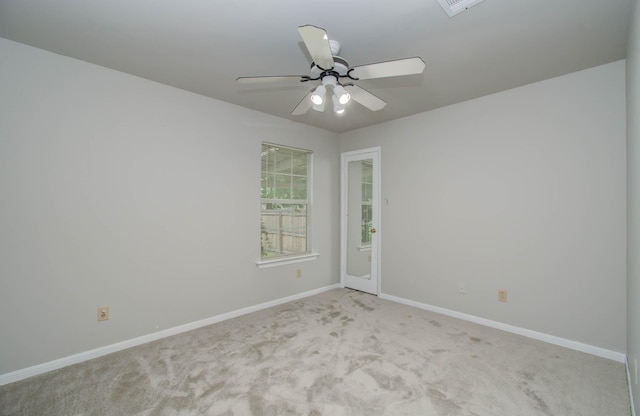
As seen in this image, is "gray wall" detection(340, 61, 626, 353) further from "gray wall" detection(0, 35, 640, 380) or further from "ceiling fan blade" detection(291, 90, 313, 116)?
"ceiling fan blade" detection(291, 90, 313, 116)

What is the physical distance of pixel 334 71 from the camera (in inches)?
77.9

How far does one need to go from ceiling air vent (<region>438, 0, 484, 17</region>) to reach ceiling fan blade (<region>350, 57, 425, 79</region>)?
0.42 meters

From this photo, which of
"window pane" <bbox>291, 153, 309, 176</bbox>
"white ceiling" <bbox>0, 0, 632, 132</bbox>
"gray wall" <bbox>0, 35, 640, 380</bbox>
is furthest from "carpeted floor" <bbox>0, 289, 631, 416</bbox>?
"white ceiling" <bbox>0, 0, 632, 132</bbox>

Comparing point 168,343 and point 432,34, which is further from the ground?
point 432,34

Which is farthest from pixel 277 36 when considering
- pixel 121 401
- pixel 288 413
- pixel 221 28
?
pixel 121 401

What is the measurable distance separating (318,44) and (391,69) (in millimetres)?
500

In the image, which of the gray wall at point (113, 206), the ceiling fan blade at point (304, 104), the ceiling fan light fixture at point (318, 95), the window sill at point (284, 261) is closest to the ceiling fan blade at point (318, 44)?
the ceiling fan light fixture at point (318, 95)

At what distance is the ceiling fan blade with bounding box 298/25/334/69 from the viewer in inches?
57.1

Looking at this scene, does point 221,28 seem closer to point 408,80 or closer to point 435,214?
point 408,80

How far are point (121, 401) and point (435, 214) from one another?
3497 mm

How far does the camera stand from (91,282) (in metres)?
2.54

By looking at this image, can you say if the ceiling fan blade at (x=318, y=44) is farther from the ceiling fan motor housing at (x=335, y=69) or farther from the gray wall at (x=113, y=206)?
the gray wall at (x=113, y=206)

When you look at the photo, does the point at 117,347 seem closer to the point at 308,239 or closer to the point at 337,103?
the point at 308,239

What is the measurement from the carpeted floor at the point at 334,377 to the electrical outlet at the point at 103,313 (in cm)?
33
